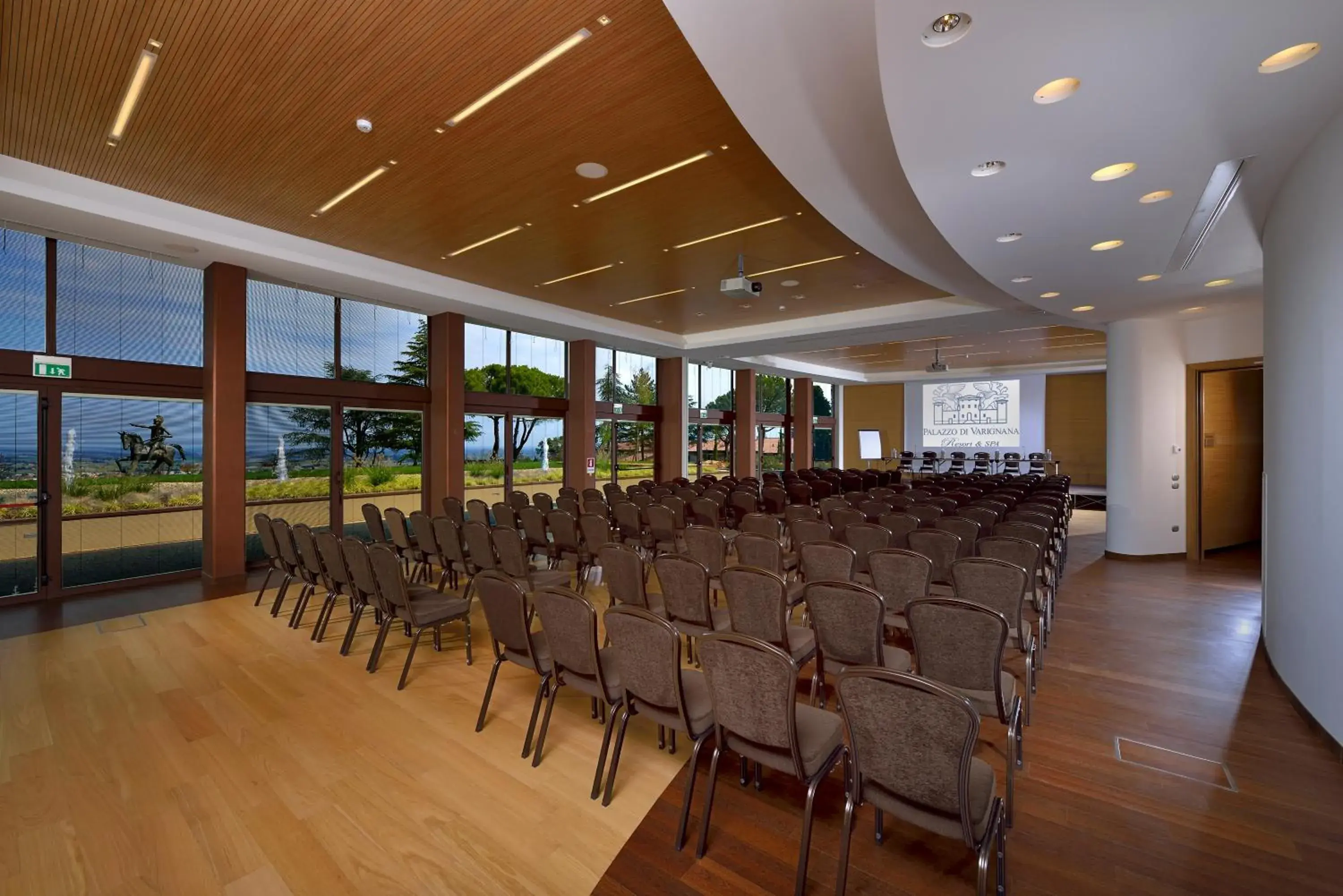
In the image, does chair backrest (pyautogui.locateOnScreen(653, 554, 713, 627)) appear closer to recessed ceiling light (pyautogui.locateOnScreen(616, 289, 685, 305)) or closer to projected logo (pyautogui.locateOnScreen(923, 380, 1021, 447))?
recessed ceiling light (pyautogui.locateOnScreen(616, 289, 685, 305))

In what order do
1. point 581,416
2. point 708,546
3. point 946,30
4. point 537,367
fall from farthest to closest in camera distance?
1. point 581,416
2. point 537,367
3. point 708,546
4. point 946,30

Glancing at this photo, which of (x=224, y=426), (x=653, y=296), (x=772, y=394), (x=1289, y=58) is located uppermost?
(x=653, y=296)

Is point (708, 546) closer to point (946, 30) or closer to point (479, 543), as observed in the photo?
point (479, 543)

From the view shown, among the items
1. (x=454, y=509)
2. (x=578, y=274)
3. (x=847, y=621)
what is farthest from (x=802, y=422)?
(x=847, y=621)

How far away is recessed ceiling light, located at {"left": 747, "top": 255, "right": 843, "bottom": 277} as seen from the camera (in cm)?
816

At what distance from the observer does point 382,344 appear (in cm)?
967

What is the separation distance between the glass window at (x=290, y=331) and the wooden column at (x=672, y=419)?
7995 mm

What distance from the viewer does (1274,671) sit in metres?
4.29

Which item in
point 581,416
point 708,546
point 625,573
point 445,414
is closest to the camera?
point 625,573

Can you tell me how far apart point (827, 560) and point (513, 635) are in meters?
2.46

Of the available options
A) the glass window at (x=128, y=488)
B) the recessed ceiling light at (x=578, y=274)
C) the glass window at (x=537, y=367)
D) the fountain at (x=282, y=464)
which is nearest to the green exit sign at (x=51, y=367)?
the glass window at (x=128, y=488)

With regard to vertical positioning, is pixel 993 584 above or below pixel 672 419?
below

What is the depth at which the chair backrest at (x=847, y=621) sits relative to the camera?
3.02 m

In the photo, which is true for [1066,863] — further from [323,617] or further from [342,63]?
[342,63]
